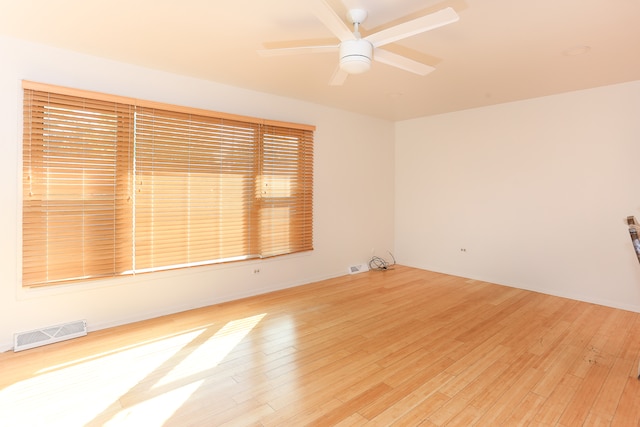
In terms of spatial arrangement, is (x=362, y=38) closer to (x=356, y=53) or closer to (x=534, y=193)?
(x=356, y=53)

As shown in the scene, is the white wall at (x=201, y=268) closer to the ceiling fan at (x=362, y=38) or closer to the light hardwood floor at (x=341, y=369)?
the light hardwood floor at (x=341, y=369)

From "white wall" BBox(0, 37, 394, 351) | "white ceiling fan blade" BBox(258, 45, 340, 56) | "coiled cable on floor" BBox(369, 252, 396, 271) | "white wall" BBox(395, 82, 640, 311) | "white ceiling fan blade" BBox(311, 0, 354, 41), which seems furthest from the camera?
"coiled cable on floor" BBox(369, 252, 396, 271)

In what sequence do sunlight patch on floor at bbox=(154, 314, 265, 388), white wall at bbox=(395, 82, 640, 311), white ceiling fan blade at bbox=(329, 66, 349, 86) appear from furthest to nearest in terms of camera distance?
white wall at bbox=(395, 82, 640, 311) → white ceiling fan blade at bbox=(329, 66, 349, 86) → sunlight patch on floor at bbox=(154, 314, 265, 388)

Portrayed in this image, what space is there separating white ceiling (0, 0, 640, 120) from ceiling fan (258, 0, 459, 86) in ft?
0.75

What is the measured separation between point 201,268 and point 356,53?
8.87 ft

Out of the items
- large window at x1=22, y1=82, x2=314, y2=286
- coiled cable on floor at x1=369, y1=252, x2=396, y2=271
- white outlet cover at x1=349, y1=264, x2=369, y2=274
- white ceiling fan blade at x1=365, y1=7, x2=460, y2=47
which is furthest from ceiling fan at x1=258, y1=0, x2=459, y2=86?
coiled cable on floor at x1=369, y1=252, x2=396, y2=271

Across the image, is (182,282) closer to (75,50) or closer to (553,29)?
(75,50)

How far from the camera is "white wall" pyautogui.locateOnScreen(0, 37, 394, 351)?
8.63 feet

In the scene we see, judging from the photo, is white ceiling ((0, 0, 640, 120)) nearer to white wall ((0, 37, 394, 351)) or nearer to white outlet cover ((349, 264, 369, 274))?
white wall ((0, 37, 394, 351))

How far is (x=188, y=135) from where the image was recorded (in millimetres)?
3447

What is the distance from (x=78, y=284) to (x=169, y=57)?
218 centimetres

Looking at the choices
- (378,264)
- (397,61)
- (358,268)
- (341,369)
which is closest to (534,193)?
(378,264)

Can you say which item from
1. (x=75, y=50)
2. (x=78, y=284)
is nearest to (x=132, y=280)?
(x=78, y=284)

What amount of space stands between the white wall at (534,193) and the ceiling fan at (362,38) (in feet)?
8.68
